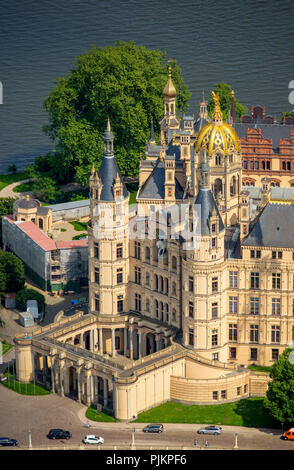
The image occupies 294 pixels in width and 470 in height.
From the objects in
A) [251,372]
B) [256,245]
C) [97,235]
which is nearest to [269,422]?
[251,372]

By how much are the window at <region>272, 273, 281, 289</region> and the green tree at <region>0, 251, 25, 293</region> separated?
133 ft

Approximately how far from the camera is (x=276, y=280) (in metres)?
172

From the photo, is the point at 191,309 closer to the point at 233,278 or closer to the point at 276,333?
the point at 233,278

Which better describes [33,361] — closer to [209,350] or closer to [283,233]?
[209,350]

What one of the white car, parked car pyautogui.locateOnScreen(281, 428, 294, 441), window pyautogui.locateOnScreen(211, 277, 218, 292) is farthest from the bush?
parked car pyautogui.locateOnScreen(281, 428, 294, 441)

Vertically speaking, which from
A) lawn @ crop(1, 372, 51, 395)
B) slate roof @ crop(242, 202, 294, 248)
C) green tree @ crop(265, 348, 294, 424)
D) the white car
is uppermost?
slate roof @ crop(242, 202, 294, 248)

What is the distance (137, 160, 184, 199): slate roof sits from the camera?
180500mm

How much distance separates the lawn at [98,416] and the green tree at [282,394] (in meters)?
18.2

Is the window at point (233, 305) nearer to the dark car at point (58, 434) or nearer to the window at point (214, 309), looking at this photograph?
the window at point (214, 309)

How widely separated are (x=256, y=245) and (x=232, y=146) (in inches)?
586

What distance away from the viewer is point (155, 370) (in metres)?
169

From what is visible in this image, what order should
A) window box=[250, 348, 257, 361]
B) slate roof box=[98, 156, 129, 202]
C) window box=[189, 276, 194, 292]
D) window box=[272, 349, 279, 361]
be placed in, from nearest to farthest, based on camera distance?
window box=[189, 276, 194, 292] → window box=[272, 349, 279, 361] → window box=[250, 348, 257, 361] → slate roof box=[98, 156, 129, 202]

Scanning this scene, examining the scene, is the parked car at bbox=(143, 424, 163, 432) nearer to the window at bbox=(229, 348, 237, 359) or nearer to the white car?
the white car

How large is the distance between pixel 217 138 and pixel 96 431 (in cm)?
4005
